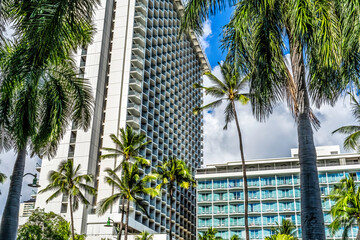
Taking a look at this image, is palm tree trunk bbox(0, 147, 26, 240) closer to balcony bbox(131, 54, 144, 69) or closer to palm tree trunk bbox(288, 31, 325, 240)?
palm tree trunk bbox(288, 31, 325, 240)

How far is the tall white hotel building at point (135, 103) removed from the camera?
74500 mm

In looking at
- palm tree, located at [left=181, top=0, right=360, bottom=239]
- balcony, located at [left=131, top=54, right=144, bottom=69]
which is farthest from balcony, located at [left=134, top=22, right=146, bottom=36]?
palm tree, located at [left=181, top=0, right=360, bottom=239]

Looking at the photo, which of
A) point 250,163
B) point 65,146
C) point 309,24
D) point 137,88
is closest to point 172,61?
point 137,88

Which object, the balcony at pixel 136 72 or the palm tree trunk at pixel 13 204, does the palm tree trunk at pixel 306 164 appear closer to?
the palm tree trunk at pixel 13 204

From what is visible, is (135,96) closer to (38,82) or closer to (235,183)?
(235,183)

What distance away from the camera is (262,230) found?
8938cm

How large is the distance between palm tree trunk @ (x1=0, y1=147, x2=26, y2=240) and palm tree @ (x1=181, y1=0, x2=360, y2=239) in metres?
7.64

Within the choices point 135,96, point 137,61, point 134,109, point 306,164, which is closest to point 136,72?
point 137,61

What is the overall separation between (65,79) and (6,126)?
3.79m

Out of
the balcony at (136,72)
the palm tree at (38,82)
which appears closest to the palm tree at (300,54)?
the palm tree at (38,82)

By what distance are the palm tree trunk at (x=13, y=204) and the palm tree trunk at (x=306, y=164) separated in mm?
9111

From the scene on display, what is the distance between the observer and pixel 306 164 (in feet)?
35.4

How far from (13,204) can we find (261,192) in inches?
3263

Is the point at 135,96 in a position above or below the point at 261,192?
above
